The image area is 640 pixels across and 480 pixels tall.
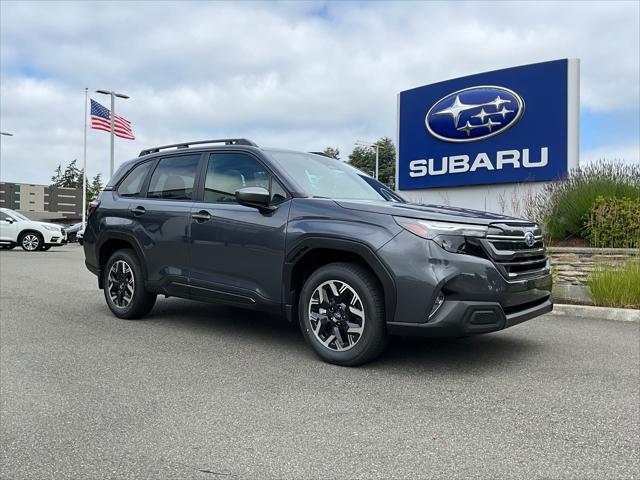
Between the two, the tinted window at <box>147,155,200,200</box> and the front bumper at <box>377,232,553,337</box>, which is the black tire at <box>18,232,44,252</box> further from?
the front bumper at <box>377,232,553,337</box>

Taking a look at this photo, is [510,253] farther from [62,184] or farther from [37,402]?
[62,184]

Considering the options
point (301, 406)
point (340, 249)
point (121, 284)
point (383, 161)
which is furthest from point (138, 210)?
point (383, 161)

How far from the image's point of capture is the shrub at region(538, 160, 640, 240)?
1001 centimetres

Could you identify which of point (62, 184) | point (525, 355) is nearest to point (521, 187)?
point (525, 355)

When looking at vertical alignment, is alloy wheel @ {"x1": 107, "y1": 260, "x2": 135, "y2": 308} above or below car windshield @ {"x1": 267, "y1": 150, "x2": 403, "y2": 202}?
below

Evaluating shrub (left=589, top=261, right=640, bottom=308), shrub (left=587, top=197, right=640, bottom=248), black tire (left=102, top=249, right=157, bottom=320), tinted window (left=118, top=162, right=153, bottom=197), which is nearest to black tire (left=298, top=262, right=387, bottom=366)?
black tire (left=102, top=249, right=157, bottom=320)

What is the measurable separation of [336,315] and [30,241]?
21.0 m

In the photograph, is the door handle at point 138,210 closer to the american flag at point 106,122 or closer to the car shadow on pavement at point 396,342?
the car shadow on pavement at point 396,342

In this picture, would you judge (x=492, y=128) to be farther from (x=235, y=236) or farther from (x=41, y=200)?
(x=41, y=200)

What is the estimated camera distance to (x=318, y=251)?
191 inches

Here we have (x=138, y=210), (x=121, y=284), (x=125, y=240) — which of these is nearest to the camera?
(x=138, y=210)

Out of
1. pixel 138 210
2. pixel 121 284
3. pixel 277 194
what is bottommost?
pixel 121 284

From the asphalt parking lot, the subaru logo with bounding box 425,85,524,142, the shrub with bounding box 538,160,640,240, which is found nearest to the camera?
the asphalt parking lot

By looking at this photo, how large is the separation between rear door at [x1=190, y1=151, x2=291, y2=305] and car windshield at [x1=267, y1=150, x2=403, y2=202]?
0.23 meters
